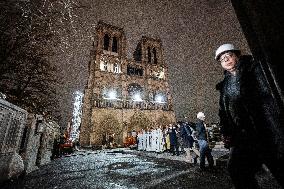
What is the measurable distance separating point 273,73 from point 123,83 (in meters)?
36.2

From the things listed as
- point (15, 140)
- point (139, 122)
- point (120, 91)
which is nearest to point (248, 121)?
point (15, 140)

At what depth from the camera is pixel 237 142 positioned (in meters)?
1.97

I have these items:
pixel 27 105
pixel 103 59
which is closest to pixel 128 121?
pixel 103 59

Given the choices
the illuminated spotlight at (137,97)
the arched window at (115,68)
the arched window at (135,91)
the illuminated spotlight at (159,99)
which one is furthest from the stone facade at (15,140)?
the illuminated spotlight at (159,99)

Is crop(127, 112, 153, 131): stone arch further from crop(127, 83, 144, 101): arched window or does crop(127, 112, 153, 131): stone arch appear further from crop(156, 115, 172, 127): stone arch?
crop(127, 83, 144, 101): arched window

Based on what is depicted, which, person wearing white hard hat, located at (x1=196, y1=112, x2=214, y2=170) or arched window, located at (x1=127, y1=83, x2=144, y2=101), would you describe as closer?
person wearing white hard hat, located at (x1=196, y1=112, x2=214, y2=170)

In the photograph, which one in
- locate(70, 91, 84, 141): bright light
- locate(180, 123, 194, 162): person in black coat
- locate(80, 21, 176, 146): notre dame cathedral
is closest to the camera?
locate(180, 123, 194, 162): person in black coat

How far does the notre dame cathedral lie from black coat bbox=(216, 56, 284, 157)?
31.1 metres

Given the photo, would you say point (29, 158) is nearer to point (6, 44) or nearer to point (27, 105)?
point (6, 44)

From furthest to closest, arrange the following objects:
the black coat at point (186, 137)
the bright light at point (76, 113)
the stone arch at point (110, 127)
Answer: the bright light at point (76, 113) < the stone arch at point (110, 127) < the black coat at point (186, 137)

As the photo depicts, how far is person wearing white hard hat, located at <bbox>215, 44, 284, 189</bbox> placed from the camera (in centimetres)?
156

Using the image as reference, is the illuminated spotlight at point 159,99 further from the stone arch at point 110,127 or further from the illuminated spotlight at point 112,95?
the stone arch at point 110,127

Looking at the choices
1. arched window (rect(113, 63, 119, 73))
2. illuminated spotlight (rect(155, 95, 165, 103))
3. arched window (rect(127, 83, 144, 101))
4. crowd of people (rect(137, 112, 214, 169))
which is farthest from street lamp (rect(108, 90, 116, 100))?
crowd of people (rect(137, 112, 214, 169))

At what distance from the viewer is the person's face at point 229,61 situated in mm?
2287
